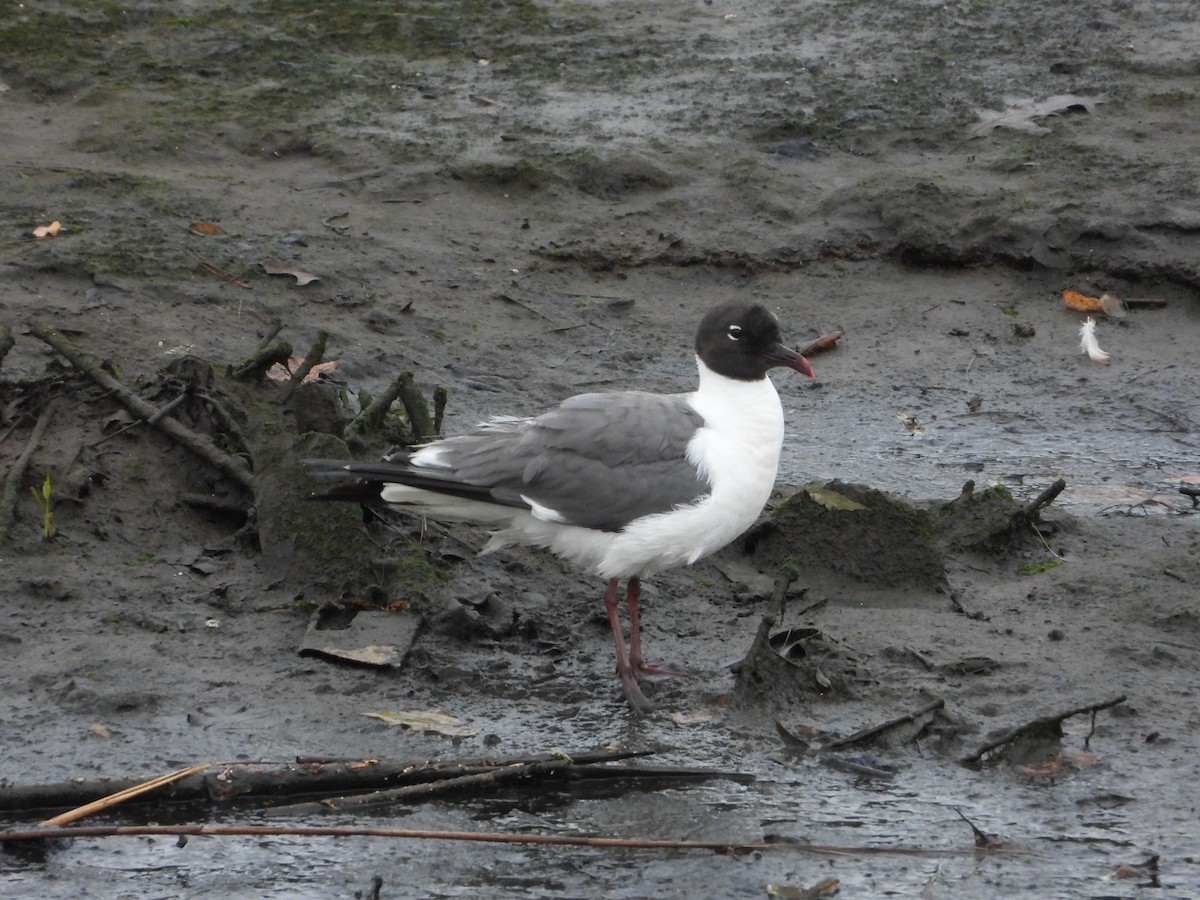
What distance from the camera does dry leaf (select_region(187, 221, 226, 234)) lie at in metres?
8.22

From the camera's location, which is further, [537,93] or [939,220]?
[537,93]

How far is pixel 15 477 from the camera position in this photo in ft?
18.6

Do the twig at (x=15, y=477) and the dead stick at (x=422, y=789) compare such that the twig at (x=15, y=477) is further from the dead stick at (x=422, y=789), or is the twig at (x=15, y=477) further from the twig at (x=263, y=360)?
the dead stick at (x=422, y=789)

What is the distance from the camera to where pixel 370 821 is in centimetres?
437

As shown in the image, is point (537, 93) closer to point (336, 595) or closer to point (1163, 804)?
point (336, 595)

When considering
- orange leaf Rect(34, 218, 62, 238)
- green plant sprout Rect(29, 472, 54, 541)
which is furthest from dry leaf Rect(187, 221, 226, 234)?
green plant sprout Rect(29, 472, 54, 541)

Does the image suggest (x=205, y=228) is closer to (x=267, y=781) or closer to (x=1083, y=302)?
(x=267, y=781)

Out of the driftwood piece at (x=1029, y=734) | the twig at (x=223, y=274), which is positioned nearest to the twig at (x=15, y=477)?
the twig at (x=223, y=274)

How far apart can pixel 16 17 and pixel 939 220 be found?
6.39 m

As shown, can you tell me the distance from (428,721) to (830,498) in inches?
74.5

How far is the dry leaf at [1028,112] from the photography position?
9.80 m

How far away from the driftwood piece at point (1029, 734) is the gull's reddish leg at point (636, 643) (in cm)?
112

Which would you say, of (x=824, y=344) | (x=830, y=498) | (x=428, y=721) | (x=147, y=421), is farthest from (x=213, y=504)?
(x=824, y=344)

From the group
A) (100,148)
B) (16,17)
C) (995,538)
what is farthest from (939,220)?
(16,17)
